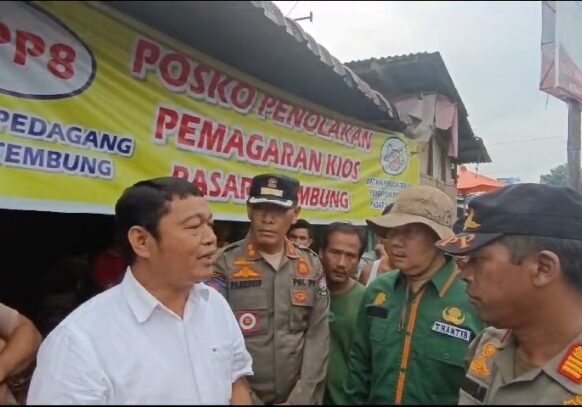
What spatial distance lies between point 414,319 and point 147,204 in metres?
1.03

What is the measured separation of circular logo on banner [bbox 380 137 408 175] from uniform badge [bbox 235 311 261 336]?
2.56m

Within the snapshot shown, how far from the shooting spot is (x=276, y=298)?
235 cm

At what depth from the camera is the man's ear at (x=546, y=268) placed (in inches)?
46.9

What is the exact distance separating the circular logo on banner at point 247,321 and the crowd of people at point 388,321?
21cm

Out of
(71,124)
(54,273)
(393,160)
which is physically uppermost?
(393,160)

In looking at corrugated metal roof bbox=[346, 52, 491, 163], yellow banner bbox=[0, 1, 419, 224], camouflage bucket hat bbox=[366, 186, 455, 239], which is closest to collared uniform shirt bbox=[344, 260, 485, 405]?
camouflage bucket hat bbox=[366, 186, 455, 239]

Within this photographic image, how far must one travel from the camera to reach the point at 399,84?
5.67 m

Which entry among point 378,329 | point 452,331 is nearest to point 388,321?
point 378,329

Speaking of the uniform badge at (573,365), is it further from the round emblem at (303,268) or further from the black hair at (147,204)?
the round emblem at (303,268)

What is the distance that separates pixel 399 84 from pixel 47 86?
13.8 feet

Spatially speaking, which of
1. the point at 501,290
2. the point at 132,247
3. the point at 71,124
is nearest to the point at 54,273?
the point at 71,124

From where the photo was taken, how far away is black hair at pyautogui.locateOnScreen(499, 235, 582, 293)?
1.20m

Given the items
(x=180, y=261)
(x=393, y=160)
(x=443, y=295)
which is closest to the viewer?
(x=180, y=261)

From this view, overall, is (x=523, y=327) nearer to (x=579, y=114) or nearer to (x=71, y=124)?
(x=579, y=114)
